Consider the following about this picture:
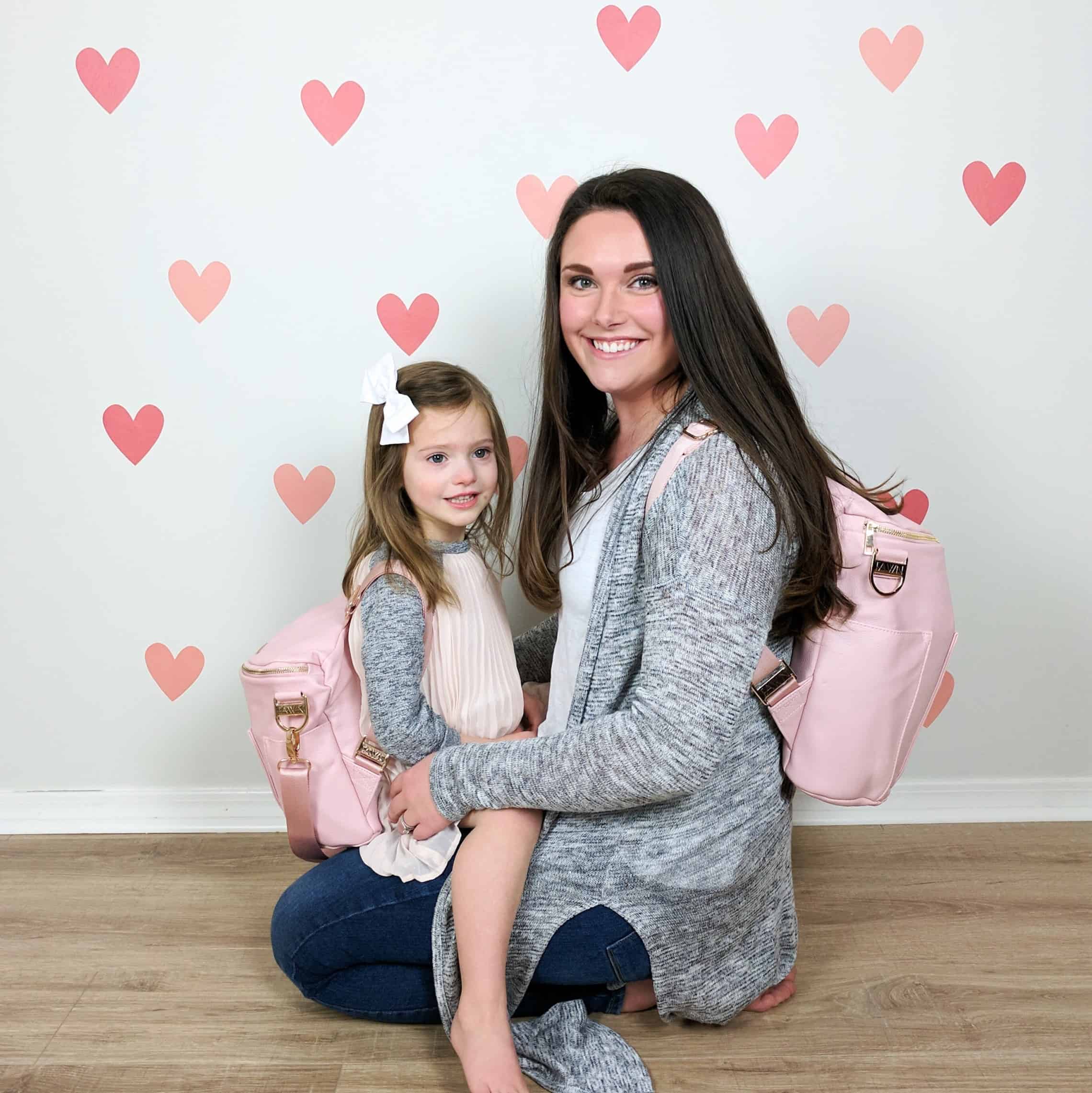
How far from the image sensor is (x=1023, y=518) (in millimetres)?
2084

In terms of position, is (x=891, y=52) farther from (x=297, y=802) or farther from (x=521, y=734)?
(x=297, y=802)

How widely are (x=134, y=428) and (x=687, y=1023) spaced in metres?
1.48

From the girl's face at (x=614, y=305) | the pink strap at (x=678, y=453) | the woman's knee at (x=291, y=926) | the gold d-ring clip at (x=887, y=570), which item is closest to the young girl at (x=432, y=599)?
the woman's knee at (x=291, y=926)

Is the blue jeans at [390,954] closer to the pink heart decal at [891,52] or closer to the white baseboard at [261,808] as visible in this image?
the white baseboard at [261,808]

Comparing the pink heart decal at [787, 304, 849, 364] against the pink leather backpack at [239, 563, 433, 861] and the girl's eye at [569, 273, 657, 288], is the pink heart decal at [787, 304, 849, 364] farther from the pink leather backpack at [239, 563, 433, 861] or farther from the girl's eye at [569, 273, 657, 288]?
the pink leather backpack at [239, 563, 433, 861]

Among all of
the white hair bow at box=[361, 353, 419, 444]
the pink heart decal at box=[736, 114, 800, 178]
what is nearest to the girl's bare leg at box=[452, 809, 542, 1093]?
the white hair bow at box=[361, 353, 419, 444]

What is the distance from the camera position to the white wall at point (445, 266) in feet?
6.24

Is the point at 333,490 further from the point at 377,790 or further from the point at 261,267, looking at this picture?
the point at 377,790

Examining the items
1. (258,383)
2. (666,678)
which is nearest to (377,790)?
(666,678)

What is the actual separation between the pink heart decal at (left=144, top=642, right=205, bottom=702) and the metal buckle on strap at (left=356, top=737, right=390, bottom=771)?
2.27 ft

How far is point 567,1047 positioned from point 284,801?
55cm

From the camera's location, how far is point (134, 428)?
2.05 metres

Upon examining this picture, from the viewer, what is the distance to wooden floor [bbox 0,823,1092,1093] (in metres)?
1.42

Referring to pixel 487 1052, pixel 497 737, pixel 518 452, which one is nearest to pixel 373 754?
pixel 497 737
